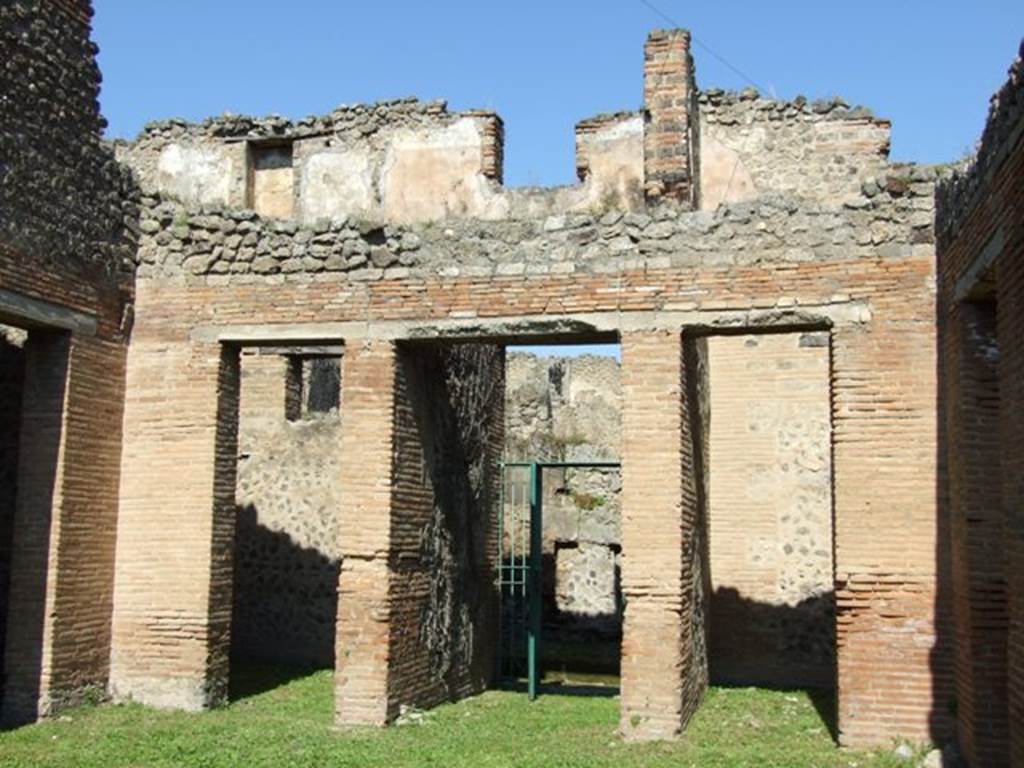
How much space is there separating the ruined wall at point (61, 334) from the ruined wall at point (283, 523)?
3.85 metres

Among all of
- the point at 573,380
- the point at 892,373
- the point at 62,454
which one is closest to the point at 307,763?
the point at 62,454

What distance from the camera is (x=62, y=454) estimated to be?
995 centimetres

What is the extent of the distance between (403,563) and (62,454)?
3074mm

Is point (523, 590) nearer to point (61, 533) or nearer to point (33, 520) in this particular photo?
point (61, 533)

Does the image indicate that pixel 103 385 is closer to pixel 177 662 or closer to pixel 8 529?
pixel 8 529

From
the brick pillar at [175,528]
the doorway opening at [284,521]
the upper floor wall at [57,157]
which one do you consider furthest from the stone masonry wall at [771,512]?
the upper floor wall at [57,157]

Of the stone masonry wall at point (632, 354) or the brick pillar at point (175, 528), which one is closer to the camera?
the stone masonry wall at point (632, 354)

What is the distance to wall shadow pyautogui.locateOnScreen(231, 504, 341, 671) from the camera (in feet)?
45.9

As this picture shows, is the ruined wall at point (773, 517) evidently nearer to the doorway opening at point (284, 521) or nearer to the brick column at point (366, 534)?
the doorway opening at point (284, 521)

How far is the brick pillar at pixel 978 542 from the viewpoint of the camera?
7871 millimetres

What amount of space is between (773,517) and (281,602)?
600 cm

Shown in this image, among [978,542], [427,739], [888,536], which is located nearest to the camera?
[978,542]

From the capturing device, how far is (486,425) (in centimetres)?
1278

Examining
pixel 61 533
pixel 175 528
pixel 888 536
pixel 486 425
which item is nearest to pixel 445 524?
pixel 486 425
